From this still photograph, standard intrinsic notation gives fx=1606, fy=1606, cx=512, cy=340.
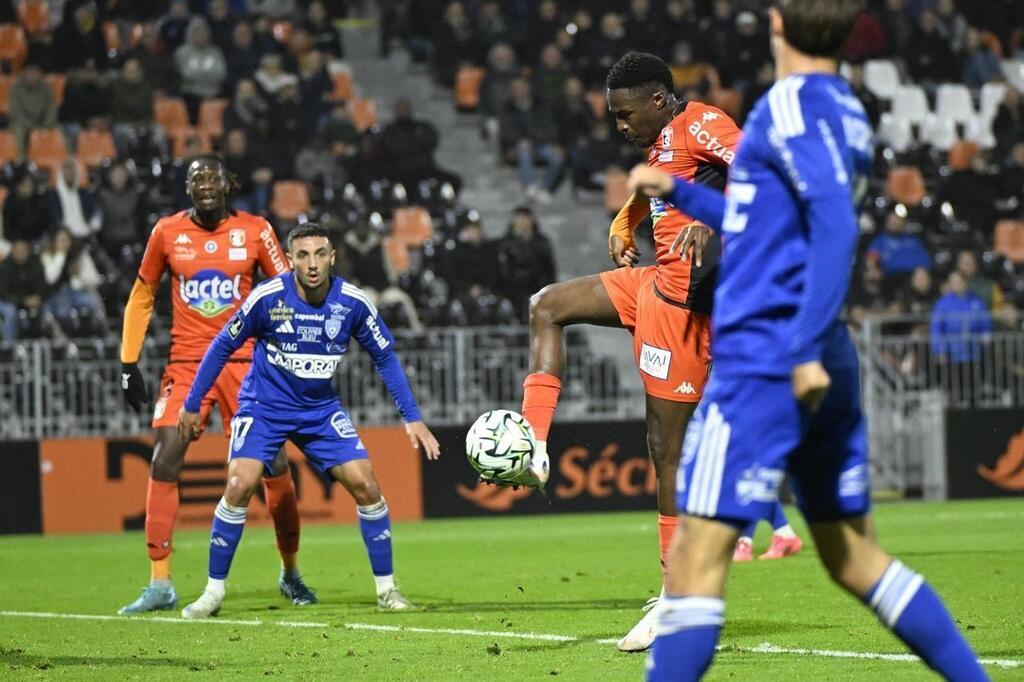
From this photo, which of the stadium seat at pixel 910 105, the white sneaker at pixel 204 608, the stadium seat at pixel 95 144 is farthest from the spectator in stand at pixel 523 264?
the white sneaker at pixel 204 608

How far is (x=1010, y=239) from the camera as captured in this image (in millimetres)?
22078

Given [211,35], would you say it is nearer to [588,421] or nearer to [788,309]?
[588,421]

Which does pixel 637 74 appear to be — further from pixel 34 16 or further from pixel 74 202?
pixel 34 16

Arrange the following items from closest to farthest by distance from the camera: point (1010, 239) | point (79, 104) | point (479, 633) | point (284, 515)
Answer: point (479, 633), point (284, 515), point (79, 104), point (1010, 239)

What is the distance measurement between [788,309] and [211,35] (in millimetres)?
19880

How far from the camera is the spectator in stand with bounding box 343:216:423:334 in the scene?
62.0 feet

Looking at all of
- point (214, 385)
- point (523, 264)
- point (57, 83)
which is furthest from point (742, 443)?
point (57, 83)

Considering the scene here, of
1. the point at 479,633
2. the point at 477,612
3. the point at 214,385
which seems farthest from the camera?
the point at 214,385

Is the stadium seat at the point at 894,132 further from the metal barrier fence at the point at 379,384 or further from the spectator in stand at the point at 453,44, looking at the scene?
the metal barrier fence at the point at 379,384

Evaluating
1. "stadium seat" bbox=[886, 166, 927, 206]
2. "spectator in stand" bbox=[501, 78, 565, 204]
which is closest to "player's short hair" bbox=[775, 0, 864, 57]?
"spectator in stand" bbox=[501, 78, 565, 204]

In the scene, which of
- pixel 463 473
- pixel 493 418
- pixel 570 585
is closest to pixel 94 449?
pixel 463 473

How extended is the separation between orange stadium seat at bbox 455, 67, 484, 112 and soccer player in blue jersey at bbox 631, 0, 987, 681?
19856 millimetres

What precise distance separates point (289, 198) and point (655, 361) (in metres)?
14.1

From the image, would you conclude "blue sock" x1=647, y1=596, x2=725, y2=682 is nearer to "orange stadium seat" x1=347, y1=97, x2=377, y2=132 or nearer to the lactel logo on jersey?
the lactel logo on jersey
